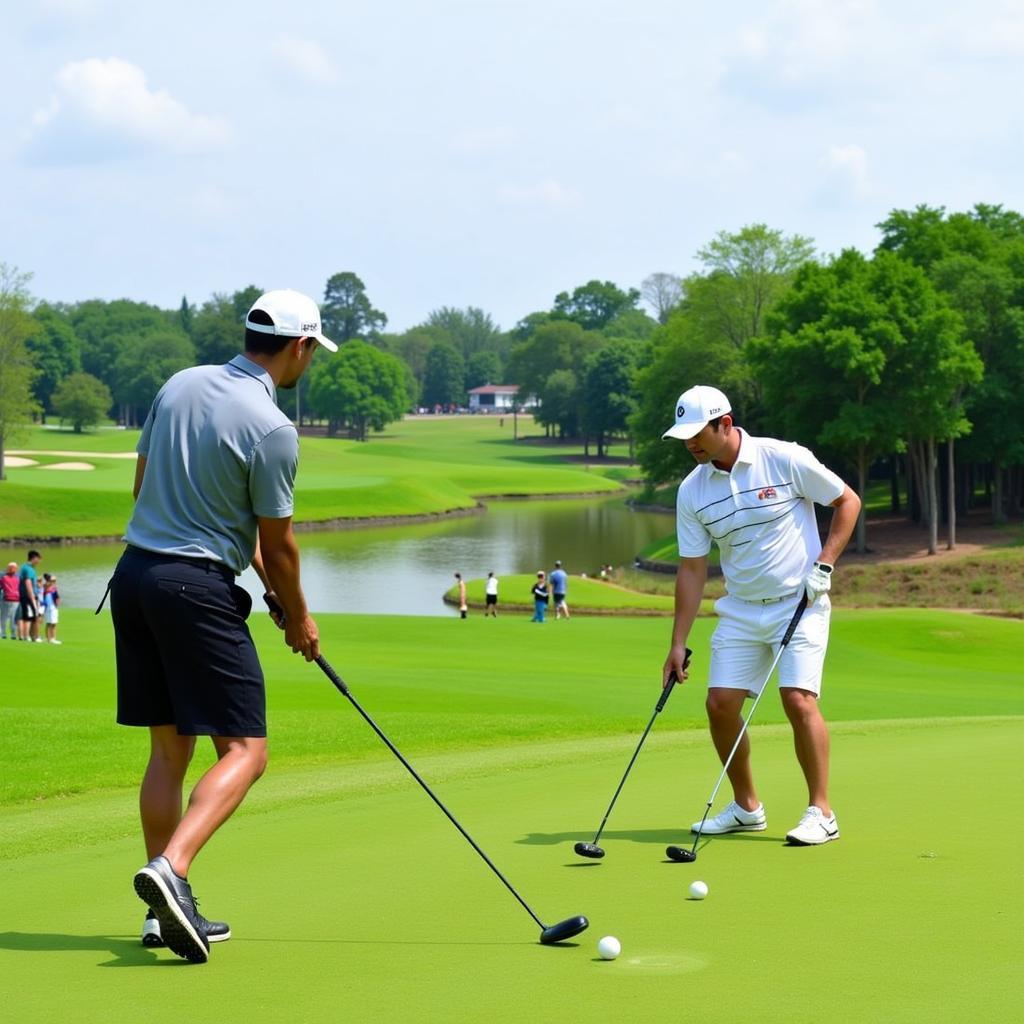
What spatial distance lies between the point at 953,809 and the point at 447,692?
37.7 ft

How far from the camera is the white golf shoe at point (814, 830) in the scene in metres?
6.53

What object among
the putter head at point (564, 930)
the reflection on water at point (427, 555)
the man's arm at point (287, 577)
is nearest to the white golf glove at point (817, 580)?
the man's arm at point (287, 577)

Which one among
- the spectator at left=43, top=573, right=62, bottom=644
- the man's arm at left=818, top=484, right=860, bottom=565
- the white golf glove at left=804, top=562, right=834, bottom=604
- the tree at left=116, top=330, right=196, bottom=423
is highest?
the tree at left=116, top=330, right=196, bottom=423

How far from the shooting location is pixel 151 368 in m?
166

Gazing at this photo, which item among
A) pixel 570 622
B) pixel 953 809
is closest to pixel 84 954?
pixel 953 809

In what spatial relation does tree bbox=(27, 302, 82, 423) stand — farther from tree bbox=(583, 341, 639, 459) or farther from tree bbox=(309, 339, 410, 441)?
tree bbox=(583, 341, 639, 459)

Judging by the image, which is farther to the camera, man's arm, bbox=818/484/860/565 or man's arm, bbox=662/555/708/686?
man's arm, bbox=662/555/708/686

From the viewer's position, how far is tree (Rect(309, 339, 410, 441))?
162 m

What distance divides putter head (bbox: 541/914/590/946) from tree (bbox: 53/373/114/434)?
147198 millimetres

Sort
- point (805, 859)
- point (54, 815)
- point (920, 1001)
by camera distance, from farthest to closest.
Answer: point (54, 815), point (805, 859), point (920, 1001)

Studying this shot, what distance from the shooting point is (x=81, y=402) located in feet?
478

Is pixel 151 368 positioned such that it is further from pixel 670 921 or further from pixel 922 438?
pixel 670 921

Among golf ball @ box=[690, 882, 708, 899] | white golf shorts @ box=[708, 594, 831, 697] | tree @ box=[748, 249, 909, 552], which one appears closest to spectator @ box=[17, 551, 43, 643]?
white golf shorts @ box=[708, 594, 831, 697]

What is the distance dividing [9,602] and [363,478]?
252ft
